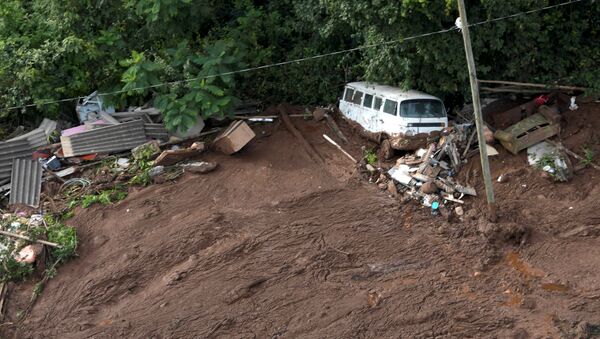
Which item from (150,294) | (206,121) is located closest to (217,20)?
(206,121)

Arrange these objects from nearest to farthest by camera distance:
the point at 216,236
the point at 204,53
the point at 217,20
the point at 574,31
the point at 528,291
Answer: the point at 528,291 < the point at 216,236 < the point at 574,31 < the point at 204,53 < the point at 217,20

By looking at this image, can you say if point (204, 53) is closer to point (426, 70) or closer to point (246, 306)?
point (426, 70)

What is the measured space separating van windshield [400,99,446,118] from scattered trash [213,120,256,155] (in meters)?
3.62

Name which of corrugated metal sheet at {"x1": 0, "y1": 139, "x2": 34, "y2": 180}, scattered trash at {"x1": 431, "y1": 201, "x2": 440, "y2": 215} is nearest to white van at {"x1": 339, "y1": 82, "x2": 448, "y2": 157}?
scattered trash at {"x1": 431, "y1": 201, "x2": 440, "y2": 215}

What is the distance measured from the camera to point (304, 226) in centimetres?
1329

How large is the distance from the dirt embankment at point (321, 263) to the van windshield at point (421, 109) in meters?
1.52

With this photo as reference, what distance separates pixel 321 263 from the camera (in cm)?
1238

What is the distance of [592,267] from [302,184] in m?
6.14

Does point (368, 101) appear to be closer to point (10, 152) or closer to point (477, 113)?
point (477, 113)

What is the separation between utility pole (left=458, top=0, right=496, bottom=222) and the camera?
11648mm

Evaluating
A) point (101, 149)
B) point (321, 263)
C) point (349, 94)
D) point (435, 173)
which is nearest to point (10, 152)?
point (101, 149)

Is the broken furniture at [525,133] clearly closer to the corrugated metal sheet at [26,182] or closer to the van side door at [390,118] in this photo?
the van side door at [390,118]

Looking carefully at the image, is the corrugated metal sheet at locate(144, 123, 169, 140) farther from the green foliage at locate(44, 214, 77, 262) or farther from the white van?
the white van

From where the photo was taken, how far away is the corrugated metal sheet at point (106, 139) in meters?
15.1
